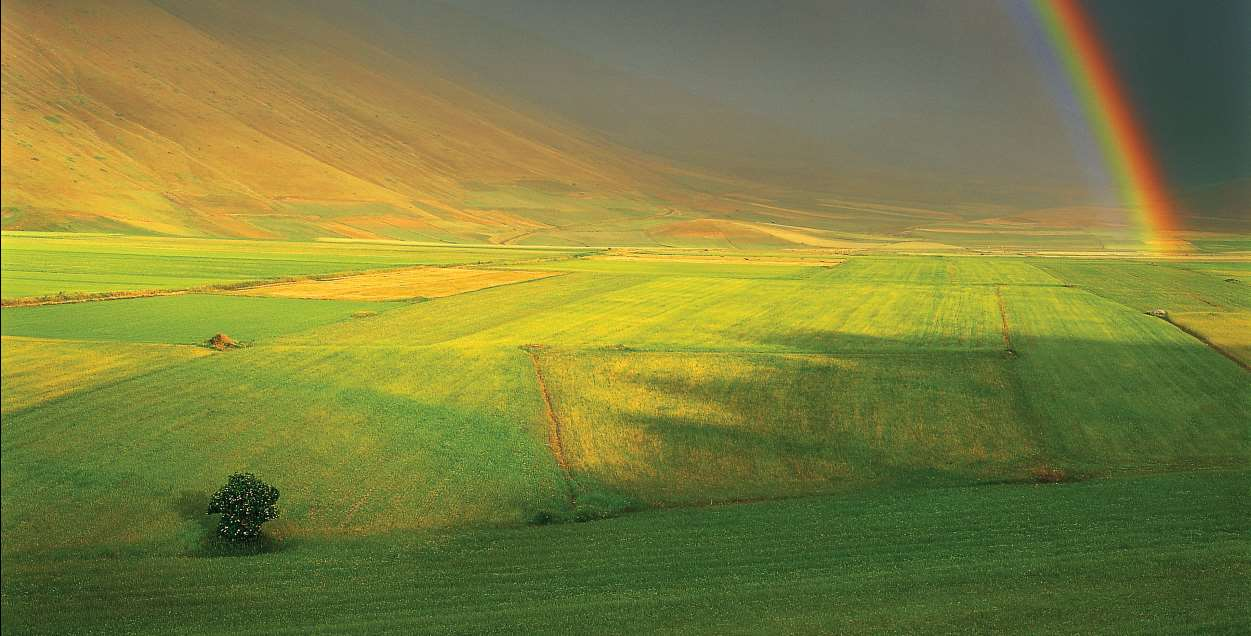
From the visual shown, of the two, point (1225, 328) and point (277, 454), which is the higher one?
point (277, 454)

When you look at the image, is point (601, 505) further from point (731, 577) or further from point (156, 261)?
point (156, 261)

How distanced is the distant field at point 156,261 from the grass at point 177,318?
552 centimetres

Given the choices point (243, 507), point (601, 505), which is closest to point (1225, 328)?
point (601, 505)

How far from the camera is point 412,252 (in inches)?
5497

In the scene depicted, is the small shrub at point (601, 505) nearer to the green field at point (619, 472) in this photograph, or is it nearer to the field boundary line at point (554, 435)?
the green field at point (619, 472)

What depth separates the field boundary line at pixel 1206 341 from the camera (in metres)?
51.5

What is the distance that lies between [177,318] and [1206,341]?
71.4 metres

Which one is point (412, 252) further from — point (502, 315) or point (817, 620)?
point (817, 620)

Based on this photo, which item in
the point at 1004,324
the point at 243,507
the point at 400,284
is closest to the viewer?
the point at 243,507

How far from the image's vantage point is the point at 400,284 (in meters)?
85.1

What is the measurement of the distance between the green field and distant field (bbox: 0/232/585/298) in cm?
1034

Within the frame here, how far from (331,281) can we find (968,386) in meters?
63.2

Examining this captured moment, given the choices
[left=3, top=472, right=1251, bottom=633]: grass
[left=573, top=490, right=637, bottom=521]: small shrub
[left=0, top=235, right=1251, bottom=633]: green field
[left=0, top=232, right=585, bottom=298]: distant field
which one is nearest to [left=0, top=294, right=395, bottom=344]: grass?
[left=0, top=235, right=1251, bottom=633]: green field

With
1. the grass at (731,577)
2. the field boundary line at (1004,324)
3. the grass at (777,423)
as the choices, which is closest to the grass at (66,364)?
the grass at (731,577)
